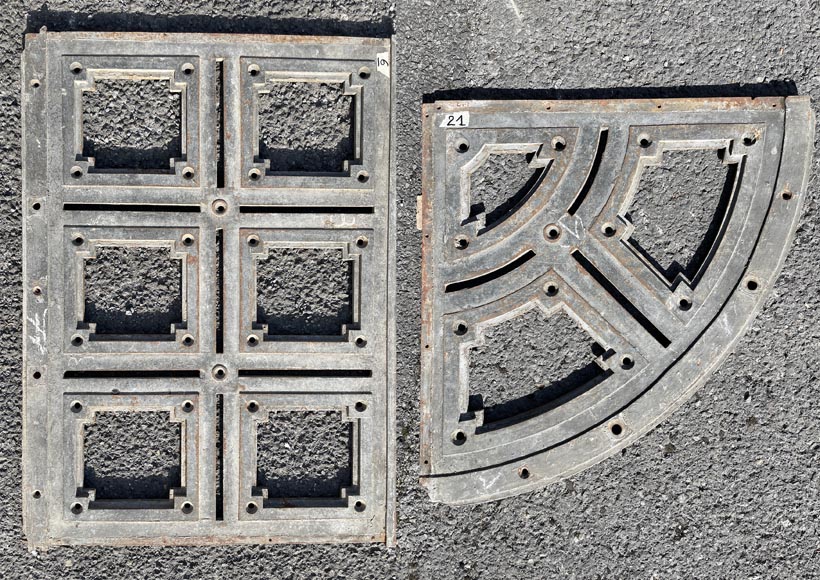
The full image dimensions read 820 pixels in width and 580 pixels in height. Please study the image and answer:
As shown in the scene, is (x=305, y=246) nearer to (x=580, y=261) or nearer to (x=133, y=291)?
(x=133, y=291)

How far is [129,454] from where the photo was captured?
270 cm

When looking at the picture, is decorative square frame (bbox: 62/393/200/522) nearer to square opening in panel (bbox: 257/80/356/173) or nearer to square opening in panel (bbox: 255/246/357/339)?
square opening in panel (bbox: 255/246/357/339)

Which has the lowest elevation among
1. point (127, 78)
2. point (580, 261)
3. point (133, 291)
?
point (133, 291)

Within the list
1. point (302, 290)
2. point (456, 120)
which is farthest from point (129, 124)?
point (456, 120)

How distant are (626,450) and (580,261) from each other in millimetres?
861

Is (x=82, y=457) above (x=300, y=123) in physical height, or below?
below

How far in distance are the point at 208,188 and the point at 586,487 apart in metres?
2.08

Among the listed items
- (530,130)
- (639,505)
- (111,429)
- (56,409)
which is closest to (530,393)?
(639,505)

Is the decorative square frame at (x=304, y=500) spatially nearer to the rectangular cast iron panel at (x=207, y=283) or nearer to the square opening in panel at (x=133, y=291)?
the rectangular cast iron panel at (x=207, y=283)

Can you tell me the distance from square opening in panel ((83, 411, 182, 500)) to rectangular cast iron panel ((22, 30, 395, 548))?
0.03 m

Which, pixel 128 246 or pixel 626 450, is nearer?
pixel 128 246

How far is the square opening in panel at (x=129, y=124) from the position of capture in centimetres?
266

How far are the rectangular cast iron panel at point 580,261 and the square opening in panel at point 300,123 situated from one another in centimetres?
40

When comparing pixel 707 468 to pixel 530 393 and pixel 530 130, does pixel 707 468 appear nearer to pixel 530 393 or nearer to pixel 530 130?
pixel 530 393
